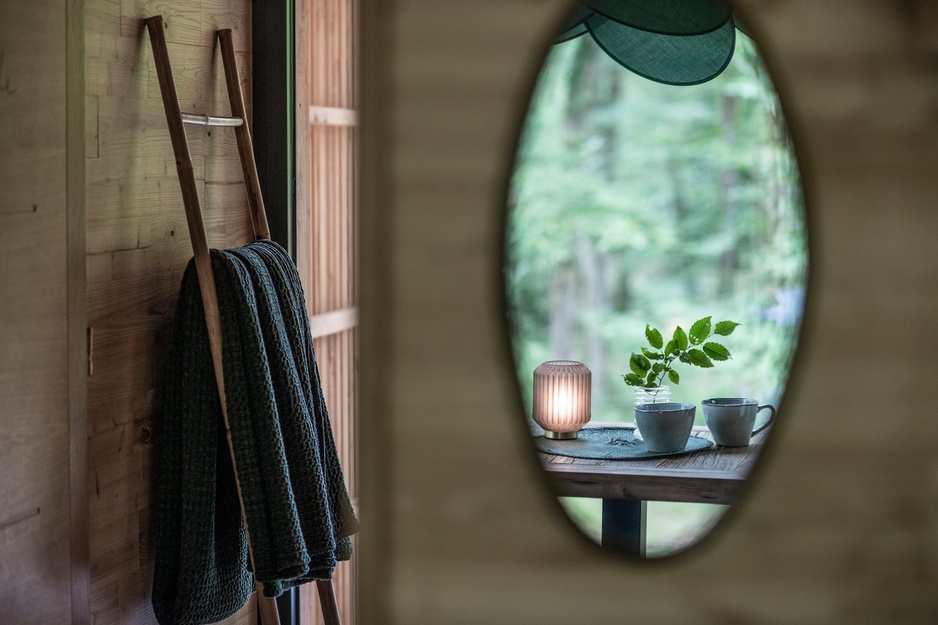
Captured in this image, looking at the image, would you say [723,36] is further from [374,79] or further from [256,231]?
[256,231]

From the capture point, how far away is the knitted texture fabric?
1214 millimetres

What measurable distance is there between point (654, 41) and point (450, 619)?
16cm

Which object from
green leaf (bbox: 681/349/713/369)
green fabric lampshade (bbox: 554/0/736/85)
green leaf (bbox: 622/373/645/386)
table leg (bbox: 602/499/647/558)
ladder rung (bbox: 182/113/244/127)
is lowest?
green leaf (bbox: 622/373/645/386)

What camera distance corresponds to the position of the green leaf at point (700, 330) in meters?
0.26

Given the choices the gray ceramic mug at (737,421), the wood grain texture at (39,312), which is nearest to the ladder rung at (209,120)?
the wood grain texture at (39,312)

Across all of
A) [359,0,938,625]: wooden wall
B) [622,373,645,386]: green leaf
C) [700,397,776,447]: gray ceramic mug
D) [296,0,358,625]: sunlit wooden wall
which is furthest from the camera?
[296,0,358,625]: sunlit wooden wall

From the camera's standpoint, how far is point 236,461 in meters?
1.22

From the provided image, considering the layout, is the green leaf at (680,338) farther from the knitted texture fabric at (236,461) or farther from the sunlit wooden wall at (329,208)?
the sunlit wooden wall at (329,208)

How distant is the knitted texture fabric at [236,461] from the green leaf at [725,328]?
0.99 meters

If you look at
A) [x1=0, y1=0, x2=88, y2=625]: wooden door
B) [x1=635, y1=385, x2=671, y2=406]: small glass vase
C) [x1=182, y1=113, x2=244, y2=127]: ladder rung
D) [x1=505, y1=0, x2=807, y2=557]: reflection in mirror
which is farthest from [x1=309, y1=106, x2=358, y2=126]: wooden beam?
[x1=505, y1=0, x2=807, y2=557]: reflection in mirror

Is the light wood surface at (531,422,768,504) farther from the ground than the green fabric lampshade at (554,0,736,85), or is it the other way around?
the green fabric lampshade at (554,0,736,85)

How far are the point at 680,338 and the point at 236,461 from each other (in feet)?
3.19

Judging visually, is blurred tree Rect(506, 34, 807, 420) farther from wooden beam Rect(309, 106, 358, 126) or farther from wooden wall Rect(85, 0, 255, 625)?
wooden beam Rect(309, 106, 358, 126)

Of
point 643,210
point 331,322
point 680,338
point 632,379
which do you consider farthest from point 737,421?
point 331,322
